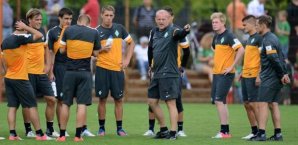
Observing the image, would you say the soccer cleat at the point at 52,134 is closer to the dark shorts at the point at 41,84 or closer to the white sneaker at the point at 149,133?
the dark shorts at the point at 41,84

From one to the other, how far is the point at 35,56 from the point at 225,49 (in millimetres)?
3311

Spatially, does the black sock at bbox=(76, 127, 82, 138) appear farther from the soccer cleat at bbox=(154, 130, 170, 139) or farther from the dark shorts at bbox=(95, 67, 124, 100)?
the dark shorts at bbox=(95, 67, 124, 100)

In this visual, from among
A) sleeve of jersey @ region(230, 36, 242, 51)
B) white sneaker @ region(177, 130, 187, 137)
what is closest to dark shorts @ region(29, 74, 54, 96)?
white sneaker @ region(177, 130, 187, 137)

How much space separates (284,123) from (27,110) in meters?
6.04

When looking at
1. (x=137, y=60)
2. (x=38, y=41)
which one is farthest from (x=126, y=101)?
(x=38, y=41)

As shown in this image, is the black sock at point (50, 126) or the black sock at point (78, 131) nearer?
the black sock at point (78, 131)

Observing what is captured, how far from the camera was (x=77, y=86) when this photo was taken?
594 inches

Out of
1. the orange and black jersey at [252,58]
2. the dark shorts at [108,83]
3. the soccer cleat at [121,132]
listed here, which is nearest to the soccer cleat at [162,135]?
the soccer cleat at [121,132]

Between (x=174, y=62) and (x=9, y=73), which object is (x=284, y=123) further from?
(x=9, y=73)

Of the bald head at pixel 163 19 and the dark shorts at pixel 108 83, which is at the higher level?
the bald head at pixel 163 19

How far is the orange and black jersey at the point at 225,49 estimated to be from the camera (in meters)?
16.2

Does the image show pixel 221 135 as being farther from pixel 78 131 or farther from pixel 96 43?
pixel 96 43

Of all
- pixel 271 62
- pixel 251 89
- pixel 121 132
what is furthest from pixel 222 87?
pixel 121 132

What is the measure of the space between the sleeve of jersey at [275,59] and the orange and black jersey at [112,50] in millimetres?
2895
